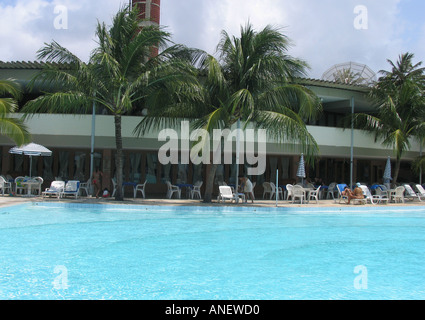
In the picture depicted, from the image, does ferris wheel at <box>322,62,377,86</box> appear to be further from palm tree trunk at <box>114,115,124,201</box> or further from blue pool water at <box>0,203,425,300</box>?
palm tree trunk at <box>114,115,124,201</box>

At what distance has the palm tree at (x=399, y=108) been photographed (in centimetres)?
1997

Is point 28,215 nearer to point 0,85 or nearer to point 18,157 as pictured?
point 0,85

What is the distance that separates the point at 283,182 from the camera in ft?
75.0

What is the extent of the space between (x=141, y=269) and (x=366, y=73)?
20.9m

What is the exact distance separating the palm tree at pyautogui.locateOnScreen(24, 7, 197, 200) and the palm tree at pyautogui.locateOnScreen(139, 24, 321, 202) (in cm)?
119

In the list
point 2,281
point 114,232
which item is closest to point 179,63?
point 114,232

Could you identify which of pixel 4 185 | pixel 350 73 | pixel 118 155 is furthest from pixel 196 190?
pixel 350 73

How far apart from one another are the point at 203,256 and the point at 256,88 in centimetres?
896

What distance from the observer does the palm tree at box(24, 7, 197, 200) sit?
1430 cm

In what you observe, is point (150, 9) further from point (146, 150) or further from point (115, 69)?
point (115, 69)

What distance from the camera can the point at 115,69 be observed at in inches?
559

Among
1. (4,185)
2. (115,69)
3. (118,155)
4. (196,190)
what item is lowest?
(196,190)

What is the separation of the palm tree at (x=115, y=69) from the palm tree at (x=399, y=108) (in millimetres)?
11107

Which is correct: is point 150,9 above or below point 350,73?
above
